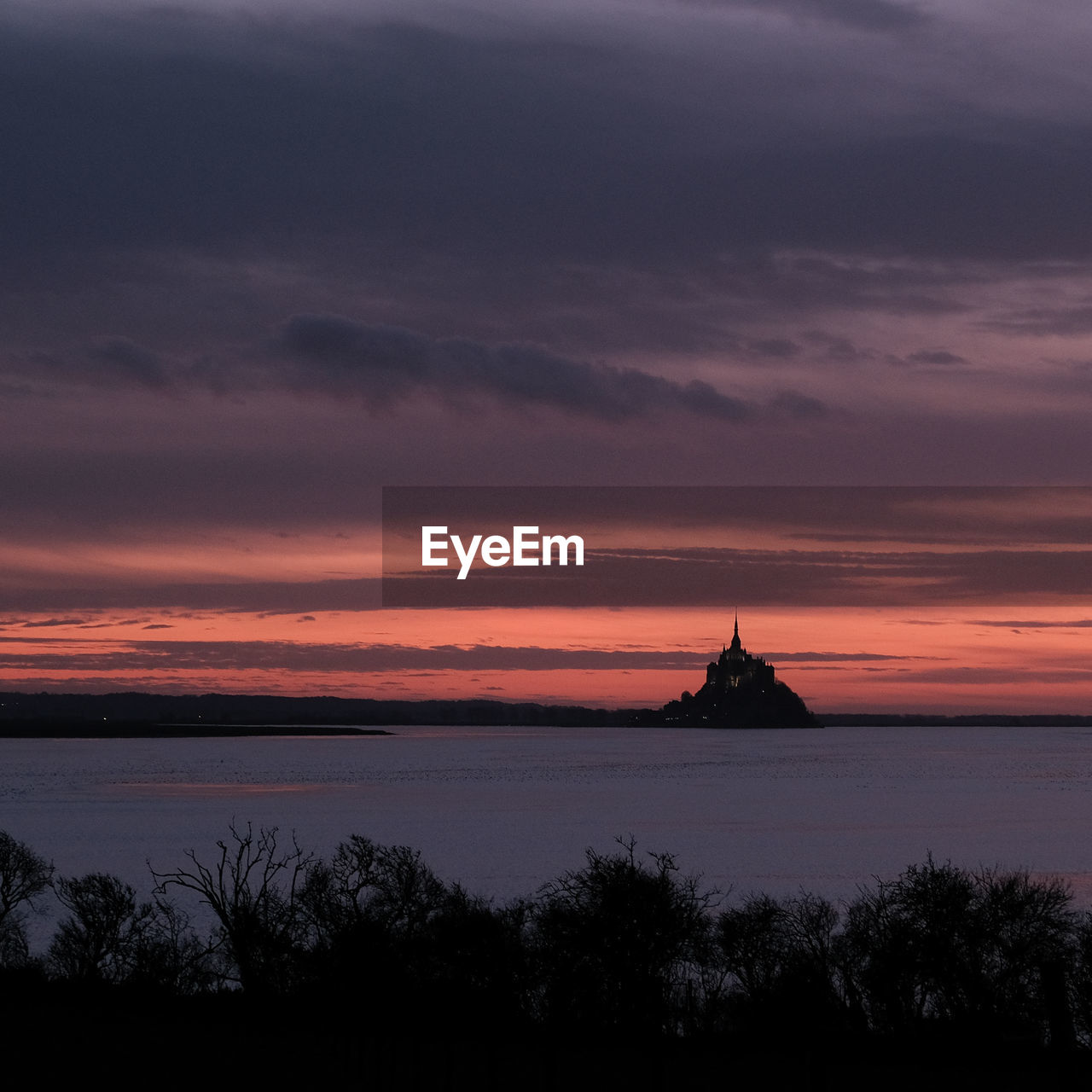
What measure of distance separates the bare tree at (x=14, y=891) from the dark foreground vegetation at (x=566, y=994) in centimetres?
51

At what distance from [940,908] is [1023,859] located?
63.2 m

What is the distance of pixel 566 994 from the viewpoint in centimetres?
5397

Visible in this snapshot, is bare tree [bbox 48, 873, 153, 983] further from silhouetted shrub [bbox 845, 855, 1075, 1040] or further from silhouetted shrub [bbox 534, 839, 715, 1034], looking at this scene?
silhouetted shrub [bbox 845, 855, 1075, 1040]

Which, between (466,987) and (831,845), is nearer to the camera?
(466,987)

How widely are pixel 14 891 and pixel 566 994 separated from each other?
1639 inches

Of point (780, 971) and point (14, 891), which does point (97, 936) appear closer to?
point (14, 891)

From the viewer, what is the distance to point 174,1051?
37000 millimetres

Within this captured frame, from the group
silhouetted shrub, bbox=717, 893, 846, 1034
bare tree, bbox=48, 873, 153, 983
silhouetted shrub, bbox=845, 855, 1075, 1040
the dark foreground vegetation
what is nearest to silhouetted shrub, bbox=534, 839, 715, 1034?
the dark foreground vegetation

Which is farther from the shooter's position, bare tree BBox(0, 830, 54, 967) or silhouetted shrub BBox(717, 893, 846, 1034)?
bare tree BBox(0, 830, 54, 967)

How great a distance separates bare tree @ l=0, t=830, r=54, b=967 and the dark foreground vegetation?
1.68 ft

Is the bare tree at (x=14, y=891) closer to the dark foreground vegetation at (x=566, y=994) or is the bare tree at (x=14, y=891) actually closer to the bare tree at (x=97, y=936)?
the dark foreground vegetation at (x=566, y=994)

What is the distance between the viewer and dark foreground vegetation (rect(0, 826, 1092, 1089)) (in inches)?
1396

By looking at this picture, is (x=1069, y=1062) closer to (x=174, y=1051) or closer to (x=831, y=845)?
(x=174, y=1051)

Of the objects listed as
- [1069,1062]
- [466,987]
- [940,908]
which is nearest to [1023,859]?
[940,908]
